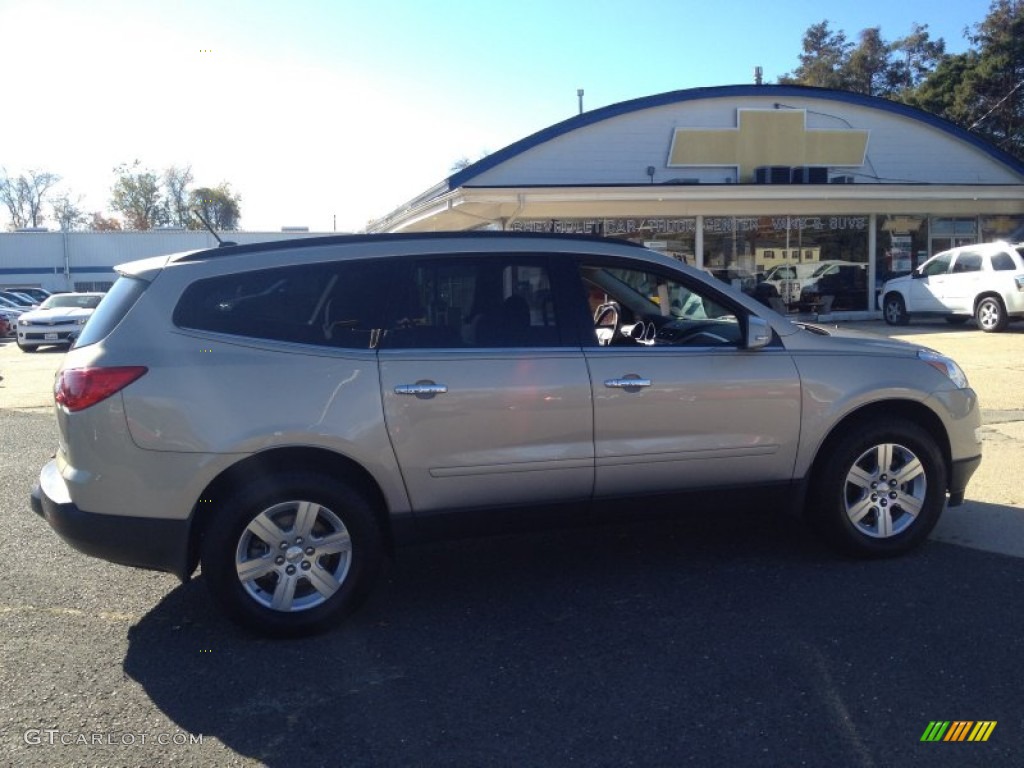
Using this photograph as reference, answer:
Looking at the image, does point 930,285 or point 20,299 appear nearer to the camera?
point 930,285

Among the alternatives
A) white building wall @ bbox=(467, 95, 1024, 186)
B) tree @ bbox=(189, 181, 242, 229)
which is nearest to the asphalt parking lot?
white building wall @ bbox=(467, 95, 1024, 186)

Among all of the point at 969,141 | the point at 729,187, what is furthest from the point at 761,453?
the point at 969,141

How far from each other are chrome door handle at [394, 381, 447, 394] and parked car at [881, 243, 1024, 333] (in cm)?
1590

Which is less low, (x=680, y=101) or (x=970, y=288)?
(x=680, y=101)

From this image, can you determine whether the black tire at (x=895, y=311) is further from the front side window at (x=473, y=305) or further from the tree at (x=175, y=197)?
the tree at (x=175, y=197)

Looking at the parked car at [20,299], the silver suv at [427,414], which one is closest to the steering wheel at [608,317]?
the silver suv at [427,414]

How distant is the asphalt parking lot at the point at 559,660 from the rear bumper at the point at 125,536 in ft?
1.44

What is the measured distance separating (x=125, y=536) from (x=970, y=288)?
1760cm

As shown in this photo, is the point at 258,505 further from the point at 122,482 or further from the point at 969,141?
the point at 969,141

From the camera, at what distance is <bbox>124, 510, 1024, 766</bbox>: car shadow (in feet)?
10.6

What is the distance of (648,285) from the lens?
208 inches

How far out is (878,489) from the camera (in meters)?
4.96

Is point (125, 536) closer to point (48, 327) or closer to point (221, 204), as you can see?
point (48, 327)

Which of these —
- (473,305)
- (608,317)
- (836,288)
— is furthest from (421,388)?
(836,288)
